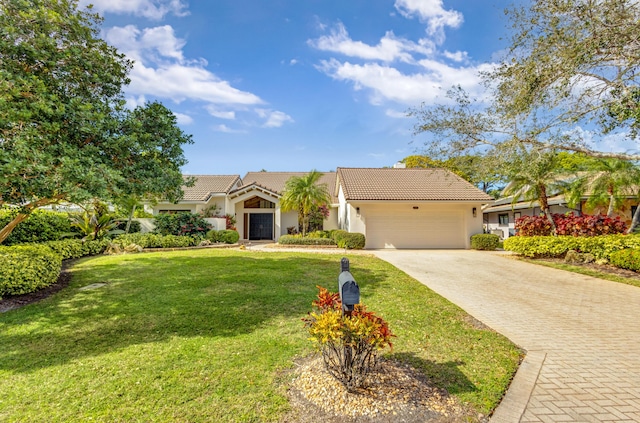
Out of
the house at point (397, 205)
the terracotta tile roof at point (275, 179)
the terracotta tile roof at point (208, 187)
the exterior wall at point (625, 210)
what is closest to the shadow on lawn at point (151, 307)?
the house at point (397, 205)

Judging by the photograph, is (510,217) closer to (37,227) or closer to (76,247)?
(76,247)

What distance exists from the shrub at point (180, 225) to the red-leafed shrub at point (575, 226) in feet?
62.1

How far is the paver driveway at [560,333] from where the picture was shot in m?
3.46

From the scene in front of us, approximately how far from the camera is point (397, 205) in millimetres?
19984

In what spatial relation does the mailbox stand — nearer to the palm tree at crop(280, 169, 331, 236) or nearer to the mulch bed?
the mulch bed

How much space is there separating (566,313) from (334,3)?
1162cm

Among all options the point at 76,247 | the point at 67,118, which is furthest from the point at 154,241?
the point at 67,118

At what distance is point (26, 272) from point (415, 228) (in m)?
18.5

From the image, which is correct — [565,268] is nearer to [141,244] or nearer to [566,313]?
[566,313]

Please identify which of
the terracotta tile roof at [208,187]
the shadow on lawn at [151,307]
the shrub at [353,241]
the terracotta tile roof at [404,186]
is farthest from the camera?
the terracotta tile roof at [208,187]

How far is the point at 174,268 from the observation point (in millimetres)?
10930

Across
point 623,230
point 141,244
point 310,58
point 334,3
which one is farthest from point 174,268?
point 623,230

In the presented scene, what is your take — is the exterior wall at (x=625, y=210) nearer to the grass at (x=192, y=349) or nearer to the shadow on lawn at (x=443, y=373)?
the grass at (x=192, y=349)

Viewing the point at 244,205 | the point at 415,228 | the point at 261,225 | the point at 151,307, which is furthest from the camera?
the point at 261,225
